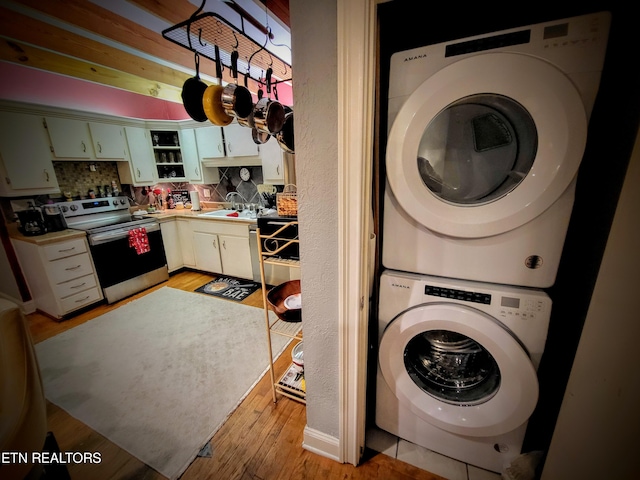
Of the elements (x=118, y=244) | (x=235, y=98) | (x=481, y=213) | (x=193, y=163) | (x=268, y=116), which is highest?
(x=235, y=98)

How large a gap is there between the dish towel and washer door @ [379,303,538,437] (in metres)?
3.06

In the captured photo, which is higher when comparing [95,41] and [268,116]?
[95,41]

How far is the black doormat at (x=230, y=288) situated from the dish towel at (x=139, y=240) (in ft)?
2.63

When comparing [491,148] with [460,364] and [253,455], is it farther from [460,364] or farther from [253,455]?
[253,455]

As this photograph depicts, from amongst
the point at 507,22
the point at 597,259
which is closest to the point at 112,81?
the point at 507,22

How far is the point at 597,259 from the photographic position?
0.83m

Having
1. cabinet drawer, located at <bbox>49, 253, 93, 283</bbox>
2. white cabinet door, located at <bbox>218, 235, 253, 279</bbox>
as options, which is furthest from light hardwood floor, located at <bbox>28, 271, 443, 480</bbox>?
white cabinet door, located at <bbox>218, 235, 253, 279</bbox>

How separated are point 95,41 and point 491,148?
2969 mm

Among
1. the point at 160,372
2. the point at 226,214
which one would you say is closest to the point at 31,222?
the point at 226,214

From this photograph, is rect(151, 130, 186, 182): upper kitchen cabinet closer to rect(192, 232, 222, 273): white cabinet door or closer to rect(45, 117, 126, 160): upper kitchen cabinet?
rect(45, 117, 126, 160): upper kitchen cabinet

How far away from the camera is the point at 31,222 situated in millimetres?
2354

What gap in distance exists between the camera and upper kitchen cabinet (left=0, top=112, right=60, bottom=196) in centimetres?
222

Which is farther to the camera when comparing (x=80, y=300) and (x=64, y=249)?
(x=80, y=300)

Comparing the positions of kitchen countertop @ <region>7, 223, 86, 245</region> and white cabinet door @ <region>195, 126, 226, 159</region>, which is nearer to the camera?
kitchen countertop @ <region>7, 223, 86, 245</region>
